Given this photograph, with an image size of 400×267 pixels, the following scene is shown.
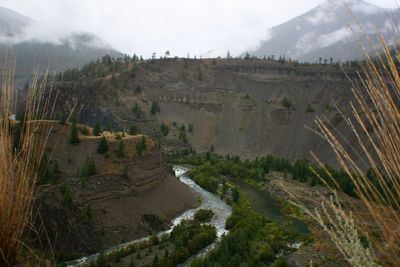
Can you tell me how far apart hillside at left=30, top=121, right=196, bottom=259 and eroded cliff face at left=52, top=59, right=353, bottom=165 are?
28608 millimetres

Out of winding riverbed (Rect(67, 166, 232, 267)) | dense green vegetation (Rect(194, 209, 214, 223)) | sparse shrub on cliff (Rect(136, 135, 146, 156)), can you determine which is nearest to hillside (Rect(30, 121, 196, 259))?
sparse shrub on cliff (Rect(136, 135, 146, 156))

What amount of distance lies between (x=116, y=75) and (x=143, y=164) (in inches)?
1605

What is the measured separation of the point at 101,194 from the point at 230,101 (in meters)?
47.4

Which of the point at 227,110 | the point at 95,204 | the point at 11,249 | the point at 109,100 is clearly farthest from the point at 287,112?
the point at 11,249

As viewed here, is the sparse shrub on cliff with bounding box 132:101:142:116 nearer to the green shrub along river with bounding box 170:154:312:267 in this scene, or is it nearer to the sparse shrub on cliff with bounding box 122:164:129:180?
the green shrub along river with bounding box 170:154:312:267

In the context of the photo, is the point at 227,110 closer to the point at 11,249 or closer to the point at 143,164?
the point at 143,164

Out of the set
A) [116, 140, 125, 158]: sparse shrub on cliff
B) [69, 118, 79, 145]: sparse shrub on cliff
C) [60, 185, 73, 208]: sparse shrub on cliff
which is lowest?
[60, 185, 73, 208]: sparse shrub on cliff

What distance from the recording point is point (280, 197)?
4241 cm

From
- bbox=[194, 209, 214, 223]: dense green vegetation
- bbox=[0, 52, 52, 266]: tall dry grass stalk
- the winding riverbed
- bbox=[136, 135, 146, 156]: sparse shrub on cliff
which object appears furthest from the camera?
bbox=[136, 135, 146, 156]: sparse shrub on cliff

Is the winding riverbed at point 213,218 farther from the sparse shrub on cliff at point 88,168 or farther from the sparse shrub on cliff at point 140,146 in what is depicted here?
the sparse shrub on cliff at point 140,146

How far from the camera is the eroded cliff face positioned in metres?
63.8

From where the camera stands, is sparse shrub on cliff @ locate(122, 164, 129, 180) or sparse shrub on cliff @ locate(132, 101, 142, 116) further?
sparse shrub on cliff @ locate(132, 101, 142, 116)

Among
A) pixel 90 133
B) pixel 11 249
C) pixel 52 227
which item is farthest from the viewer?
pixel 90 133

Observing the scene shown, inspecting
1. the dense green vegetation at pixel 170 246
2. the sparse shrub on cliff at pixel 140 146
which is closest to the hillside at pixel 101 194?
the sparse shrub on cliff at pixel 140 146
